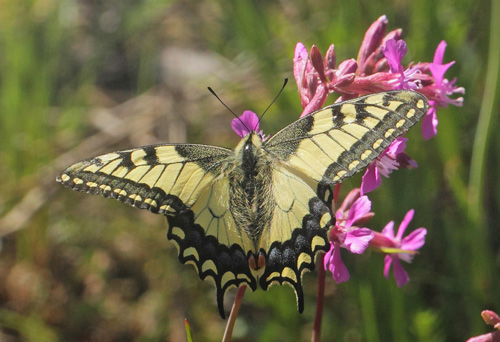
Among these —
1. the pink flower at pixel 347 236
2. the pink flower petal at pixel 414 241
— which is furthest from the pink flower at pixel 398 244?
the pink flower at pixel 347 236

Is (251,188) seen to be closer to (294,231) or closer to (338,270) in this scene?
(294,231)

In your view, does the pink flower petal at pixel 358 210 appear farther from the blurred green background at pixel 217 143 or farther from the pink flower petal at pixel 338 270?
the blurred green background at pixel 217 143

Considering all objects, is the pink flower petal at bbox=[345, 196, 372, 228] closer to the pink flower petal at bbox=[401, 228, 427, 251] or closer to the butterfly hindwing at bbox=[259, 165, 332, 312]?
the butterfly hindwing at bbox=[259, 165, 332, 312]

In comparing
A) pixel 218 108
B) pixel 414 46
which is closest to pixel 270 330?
pixel 414 46

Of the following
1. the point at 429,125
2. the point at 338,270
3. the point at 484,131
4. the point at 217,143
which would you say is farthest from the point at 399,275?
the point at 217,143

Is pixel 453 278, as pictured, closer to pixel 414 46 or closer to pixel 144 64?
pixel 414 46
